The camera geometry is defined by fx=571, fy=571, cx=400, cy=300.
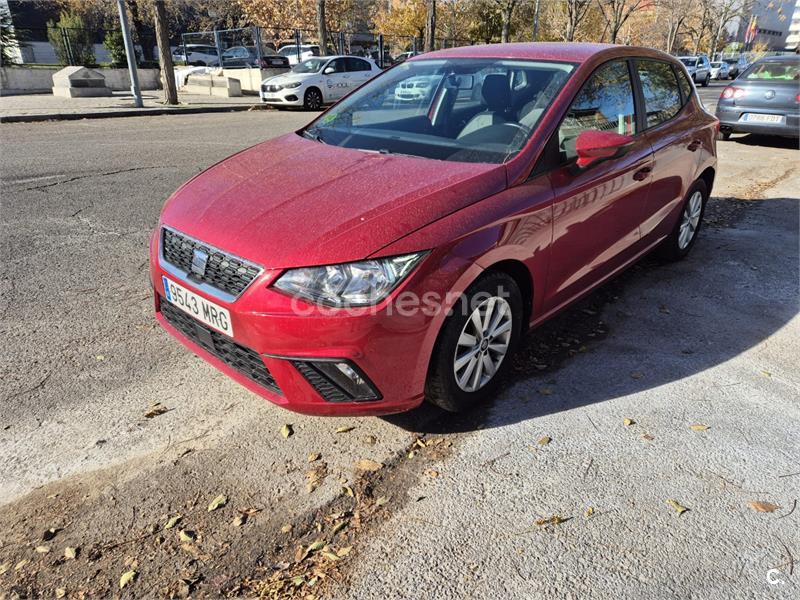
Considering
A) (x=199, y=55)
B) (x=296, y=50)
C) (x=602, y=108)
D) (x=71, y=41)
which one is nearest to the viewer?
(x=602, y=108)

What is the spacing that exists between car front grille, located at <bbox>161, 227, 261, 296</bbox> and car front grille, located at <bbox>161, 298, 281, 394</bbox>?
0.74 ft

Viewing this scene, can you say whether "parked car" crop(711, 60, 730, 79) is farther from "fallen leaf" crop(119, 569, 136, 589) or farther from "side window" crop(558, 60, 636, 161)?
"fallen leaf" crop(119, 569, 136, 589)

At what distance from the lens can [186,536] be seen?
7.13 ft

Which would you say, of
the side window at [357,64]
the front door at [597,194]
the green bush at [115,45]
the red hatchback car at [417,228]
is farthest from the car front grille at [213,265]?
the green bush at [115,45]

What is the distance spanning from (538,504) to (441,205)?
1.32 m

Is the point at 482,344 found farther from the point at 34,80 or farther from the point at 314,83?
the point at 34,80

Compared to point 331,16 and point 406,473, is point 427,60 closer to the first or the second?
point 406,473

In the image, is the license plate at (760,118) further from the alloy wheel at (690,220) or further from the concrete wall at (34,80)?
the concrete wall at (34,80)

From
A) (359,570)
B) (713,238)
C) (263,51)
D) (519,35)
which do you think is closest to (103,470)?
(359,570)

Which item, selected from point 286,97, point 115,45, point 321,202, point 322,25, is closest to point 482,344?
point 321,202

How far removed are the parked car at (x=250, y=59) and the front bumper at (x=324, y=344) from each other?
23.3 metres

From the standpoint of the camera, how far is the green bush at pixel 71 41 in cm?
2398

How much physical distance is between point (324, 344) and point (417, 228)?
61 centimetres

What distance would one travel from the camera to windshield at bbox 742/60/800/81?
10.5 meters
